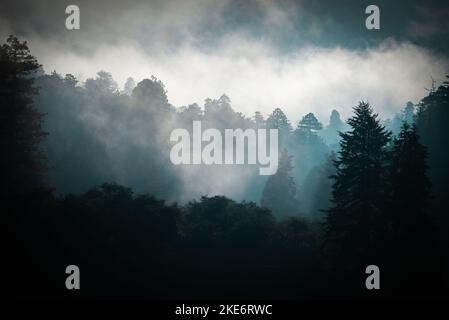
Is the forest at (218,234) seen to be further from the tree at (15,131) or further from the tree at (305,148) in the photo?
the tree at (305,148)

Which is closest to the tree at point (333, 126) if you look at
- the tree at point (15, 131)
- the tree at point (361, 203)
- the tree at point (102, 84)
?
the tree at point (102, 84)

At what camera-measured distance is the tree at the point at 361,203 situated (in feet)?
75.2

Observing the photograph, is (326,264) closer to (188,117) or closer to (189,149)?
(189,149)

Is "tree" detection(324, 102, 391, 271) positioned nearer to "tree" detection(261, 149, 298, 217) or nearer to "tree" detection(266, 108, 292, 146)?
"tree" detection(261, 149, 298, 217)

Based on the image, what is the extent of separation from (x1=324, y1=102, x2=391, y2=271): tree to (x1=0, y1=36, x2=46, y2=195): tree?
76.0 ft

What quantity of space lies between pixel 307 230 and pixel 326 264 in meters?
8.35

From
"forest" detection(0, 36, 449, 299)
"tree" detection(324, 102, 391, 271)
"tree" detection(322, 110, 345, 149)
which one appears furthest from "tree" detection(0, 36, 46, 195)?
"tree" detection(322, 110, 345, 149)

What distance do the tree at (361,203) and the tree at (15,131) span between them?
76.0 ft

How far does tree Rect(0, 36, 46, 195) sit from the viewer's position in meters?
26.4

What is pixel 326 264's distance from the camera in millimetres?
24859

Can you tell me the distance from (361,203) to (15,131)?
26.3 meters

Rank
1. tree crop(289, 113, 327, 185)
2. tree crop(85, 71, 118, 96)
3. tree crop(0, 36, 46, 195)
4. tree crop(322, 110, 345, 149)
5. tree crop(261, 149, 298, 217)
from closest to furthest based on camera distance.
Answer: tree crop(0, 36, 46, 195) → tree crop(261, 149, 298, 217) → tree crop(85, 71, 118, 96) → tree crop(289, 113, 327, 185) → tree crop(322, 110, 345, 149)

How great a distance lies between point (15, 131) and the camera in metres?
27.2
